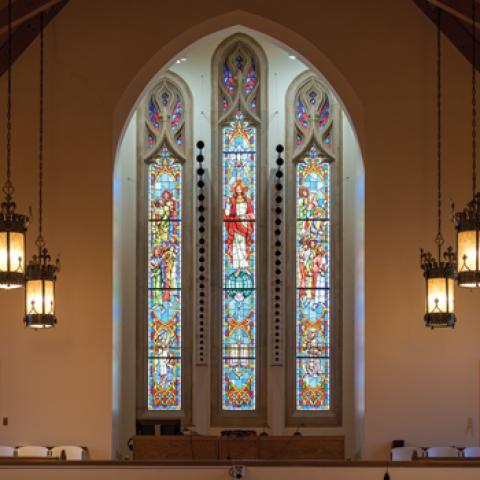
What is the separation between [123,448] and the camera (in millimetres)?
12398

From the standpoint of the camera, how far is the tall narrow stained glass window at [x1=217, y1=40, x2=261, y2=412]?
1292 cm

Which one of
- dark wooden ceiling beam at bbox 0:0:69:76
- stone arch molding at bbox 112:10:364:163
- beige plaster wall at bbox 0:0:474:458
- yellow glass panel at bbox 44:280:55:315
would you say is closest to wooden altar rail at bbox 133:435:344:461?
beige plaster wall at bbox 0:0:474:458

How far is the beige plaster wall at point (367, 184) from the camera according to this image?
33.9 feet

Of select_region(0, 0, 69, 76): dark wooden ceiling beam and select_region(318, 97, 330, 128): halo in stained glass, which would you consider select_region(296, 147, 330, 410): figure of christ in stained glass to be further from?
select_region(0, 0, 69, 76): dark wooden ceiling beam

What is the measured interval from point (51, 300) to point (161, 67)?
348 cm

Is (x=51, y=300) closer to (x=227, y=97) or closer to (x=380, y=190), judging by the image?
(x=380, y=190)

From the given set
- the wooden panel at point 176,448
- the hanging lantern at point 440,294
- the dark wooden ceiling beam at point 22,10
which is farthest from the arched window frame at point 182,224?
the hanging lantern at point 440,294

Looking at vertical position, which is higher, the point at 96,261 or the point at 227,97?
the point at 227,97

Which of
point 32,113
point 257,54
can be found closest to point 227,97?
point 257,54

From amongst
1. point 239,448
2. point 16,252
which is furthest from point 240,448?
point 16,252

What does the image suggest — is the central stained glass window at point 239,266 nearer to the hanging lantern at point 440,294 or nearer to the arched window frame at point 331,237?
the arched window frame at point 331,237

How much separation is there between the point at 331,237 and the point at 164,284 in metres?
2.40

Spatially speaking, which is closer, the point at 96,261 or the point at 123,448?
the point at 96,261

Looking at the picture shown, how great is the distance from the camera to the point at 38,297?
852 cm
